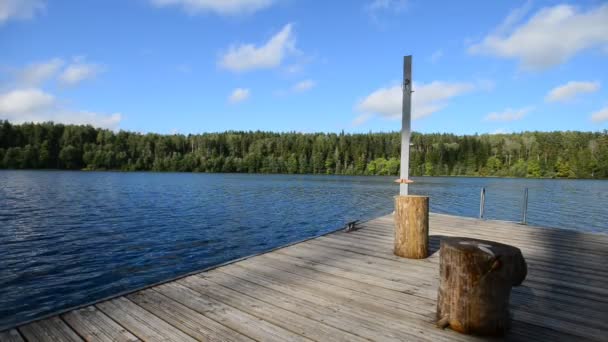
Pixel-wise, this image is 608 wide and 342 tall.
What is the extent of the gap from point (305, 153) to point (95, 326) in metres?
99.7

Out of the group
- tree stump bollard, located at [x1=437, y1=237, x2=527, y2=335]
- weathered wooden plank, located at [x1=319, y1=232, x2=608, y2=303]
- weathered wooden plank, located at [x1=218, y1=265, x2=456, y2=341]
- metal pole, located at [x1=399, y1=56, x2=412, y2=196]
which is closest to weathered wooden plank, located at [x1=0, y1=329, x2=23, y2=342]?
weathered wooden plank, located at [x1=218, y1=265, x2=456, y2=341]

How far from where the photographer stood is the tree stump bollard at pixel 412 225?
529 cm

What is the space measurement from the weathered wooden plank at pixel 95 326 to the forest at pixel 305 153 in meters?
94.0

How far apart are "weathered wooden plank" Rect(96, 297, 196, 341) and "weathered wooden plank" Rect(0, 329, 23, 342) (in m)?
0.68

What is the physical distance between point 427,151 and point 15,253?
104566mm

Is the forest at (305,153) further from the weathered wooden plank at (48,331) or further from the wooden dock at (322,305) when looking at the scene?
the weathered wooden plank at (48,331)

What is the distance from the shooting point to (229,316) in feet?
11.1

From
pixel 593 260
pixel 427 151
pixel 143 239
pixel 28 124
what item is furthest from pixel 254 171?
pixel 593 260

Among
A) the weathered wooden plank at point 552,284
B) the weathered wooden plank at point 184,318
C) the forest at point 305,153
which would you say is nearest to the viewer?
the weathered wooden plank at point 184,318

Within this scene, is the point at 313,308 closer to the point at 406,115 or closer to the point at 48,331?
the point at 48,331

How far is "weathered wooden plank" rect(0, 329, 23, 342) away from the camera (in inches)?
113

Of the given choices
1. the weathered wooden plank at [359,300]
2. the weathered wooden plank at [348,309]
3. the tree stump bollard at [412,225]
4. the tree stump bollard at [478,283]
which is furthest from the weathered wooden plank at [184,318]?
the tree stump bollard at [412,225]

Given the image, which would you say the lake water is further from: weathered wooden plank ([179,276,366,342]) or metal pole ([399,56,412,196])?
metal pole ([399,56,412,196])

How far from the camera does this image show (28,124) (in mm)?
93812
